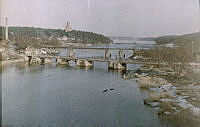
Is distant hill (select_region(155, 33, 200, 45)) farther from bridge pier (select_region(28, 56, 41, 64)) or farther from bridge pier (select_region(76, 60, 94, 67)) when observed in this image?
bridge pier (select_region(28, 56, 41, 64))

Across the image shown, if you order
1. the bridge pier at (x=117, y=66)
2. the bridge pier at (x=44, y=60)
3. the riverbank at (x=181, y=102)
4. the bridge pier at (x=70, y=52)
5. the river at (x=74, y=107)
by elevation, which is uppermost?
the bridge pier at (x=70, y=52)

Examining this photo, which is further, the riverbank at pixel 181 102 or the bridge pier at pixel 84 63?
the bridge pier at pixel 84 63

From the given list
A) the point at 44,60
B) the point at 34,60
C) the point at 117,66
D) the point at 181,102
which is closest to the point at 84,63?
the point at 117,66

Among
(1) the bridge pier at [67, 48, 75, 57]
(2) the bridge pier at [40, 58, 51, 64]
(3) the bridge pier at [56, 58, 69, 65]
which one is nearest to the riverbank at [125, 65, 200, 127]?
(3) the bridge pier at [56, 58, 69, 65]

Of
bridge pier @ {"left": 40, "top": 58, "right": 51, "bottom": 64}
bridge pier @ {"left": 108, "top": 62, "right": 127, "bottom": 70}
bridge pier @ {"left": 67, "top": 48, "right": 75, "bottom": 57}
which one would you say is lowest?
bridge pier @ {"left": 108, "top": 62, "right": 127, "bottom": 70}

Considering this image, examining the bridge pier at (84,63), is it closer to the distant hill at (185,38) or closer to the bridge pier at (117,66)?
the bridge pier at (117,66)

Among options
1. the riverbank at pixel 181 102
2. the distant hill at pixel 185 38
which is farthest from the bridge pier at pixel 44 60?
the distant hill at pixel 185 38

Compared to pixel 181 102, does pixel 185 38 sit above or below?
above

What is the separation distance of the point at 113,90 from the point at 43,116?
56.4 inches

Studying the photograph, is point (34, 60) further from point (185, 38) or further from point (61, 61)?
point (185, 38)

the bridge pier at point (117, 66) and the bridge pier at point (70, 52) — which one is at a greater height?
the bridge pier at point (70, 52)

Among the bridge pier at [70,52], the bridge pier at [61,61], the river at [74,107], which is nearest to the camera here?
the river at [74,107]

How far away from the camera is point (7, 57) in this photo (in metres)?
6.98

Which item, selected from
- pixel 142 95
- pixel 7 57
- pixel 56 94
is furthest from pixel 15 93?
pixel 7 57
